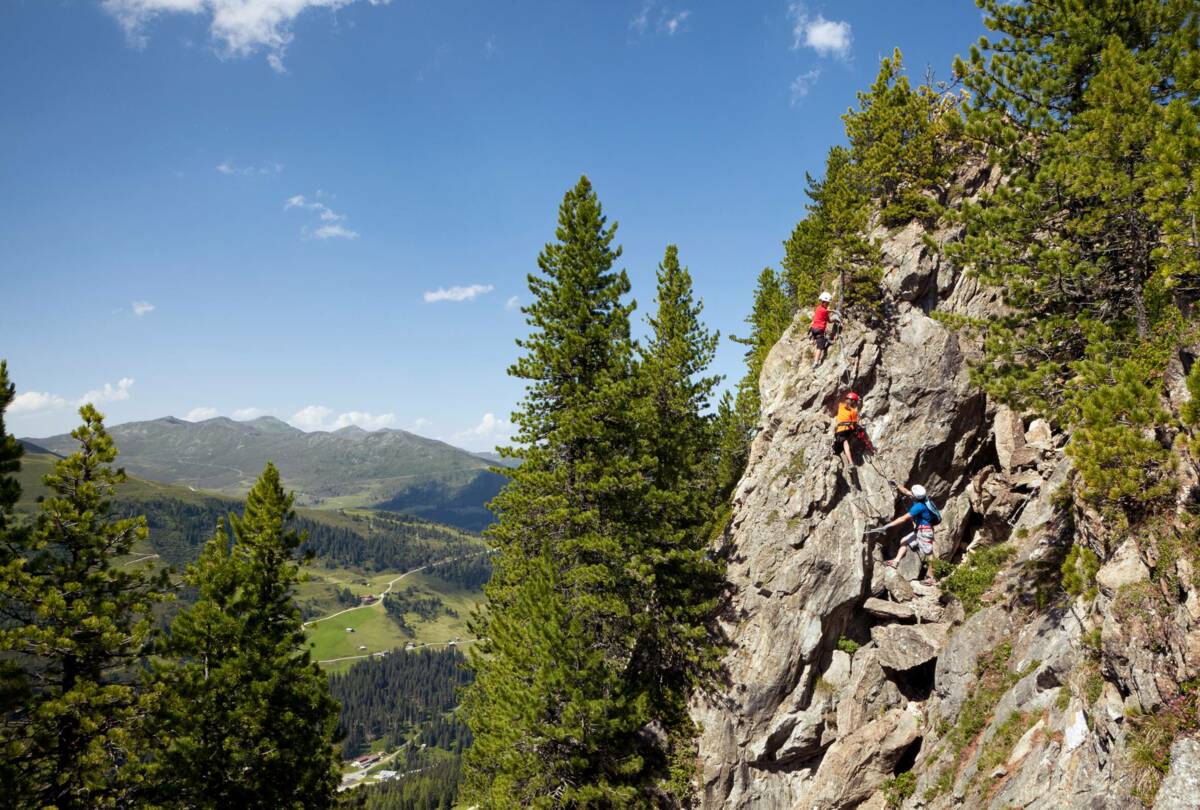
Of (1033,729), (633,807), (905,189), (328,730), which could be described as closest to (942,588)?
(1033,729)

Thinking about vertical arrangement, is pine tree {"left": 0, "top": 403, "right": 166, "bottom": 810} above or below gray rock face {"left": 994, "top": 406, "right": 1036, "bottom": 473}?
below

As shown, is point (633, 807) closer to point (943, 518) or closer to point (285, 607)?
point (285, 607)

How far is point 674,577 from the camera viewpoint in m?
24.1

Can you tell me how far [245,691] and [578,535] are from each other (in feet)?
42.3

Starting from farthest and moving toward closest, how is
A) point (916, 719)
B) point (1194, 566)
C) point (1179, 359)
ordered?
point (916, 719) → point (1179, 359) → point (1194, 566)

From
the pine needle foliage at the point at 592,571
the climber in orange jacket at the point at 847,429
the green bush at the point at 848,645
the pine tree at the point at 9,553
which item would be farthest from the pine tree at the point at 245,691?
the climber in orange jacket at the point at 847,429

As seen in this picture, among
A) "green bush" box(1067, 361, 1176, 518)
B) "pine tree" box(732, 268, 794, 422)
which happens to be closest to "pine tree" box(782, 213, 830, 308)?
"pine tree" box(732, 268, 794, 422)

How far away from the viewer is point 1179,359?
12695mm

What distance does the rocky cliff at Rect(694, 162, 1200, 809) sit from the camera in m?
12.6

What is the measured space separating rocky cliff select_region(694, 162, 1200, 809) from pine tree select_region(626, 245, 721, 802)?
1.20 m

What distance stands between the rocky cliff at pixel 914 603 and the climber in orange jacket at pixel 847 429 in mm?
676

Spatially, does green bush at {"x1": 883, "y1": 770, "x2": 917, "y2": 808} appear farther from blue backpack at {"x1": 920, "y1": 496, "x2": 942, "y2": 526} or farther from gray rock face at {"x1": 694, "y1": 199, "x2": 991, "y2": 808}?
blue backpack at {"x1": 920, "y1": 496, "x2": 942, "y2": 526}

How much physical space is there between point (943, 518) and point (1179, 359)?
43.8 ft

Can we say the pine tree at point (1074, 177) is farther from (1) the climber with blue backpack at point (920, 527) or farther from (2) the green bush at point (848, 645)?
(2) the green bush at point (848, 645)
